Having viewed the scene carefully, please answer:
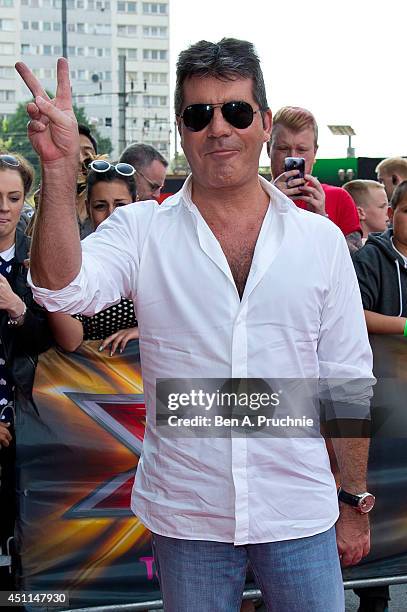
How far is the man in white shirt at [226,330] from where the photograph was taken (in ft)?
7.42

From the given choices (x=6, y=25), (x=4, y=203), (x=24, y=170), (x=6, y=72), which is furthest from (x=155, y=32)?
(x=4, y=203)

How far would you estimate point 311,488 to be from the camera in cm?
234

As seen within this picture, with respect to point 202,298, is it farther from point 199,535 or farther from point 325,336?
point 199,535

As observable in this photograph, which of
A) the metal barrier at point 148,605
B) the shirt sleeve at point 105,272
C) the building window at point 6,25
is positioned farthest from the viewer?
the building window at point 6,25

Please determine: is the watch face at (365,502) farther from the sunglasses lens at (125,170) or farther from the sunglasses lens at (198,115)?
the sunglasses lens at (125,170)

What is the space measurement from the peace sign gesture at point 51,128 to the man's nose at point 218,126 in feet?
1.52

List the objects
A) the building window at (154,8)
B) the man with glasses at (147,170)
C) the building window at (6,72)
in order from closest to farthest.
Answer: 1. the man with glasses at (147,170)
2. the building window at (6,72)
3. the building window at (154,8)

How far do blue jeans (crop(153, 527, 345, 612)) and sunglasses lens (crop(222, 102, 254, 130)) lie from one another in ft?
3.72

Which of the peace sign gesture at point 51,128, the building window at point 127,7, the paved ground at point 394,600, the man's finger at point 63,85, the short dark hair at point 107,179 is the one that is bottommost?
the paved ground at point 394,600

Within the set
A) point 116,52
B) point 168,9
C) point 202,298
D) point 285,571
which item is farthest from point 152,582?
point 168,9

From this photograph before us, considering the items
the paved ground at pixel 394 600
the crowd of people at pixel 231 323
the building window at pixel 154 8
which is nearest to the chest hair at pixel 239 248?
the crowd of people at pixel 231 323

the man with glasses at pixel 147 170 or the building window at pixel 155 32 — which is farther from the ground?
the building window at pixel 155 32

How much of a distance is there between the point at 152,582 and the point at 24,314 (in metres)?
1.39

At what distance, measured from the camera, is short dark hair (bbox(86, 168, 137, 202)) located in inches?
170
